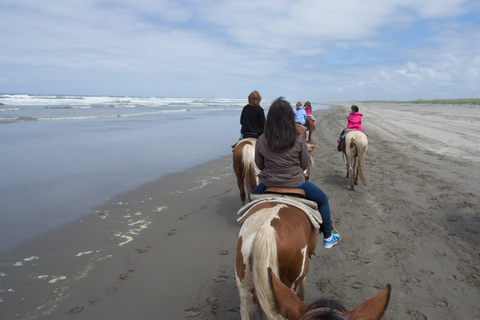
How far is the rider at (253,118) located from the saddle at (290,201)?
319 centimetres

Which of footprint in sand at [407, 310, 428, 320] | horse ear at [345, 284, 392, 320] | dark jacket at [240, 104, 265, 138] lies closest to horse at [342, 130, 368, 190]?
dark jacket at [240, 104, 265, 138]

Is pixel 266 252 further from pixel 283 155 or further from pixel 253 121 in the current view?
pixel 253 121

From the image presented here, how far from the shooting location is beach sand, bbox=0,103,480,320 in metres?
3.36

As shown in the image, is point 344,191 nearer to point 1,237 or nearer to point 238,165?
point 238,165

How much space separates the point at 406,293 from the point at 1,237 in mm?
5917

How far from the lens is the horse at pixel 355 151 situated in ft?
25.3

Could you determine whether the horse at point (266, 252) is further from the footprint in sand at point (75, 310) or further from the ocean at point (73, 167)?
the ocean at point (73, 167)

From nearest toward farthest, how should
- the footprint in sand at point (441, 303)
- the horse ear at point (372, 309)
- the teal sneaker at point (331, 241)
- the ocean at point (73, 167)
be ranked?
the horse ear at point (372, 309)
the teal sneaker at point (331, 241)
the footprint in sand at point (441, 303)
the ocean at point (73, 167)

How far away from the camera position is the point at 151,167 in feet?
31.9

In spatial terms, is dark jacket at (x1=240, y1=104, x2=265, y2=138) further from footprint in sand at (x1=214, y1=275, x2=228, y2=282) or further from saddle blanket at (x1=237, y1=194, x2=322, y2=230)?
saddle blanket at (x1=237, y1=194, x2=322, y2=230)

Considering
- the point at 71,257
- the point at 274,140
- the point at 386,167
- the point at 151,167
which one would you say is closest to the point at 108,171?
the point at 151,167

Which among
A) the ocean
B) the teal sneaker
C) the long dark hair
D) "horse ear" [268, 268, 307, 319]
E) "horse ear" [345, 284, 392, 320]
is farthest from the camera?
the ocean

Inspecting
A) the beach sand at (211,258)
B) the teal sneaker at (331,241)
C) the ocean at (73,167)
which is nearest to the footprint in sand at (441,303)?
the beach sand at (211,258)

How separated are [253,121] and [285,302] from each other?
→ 462 centimetres
